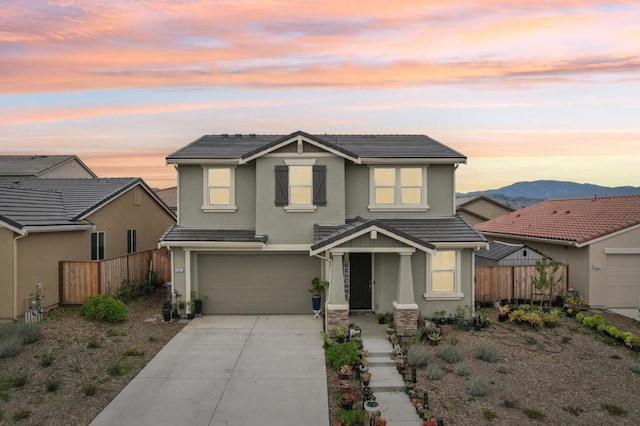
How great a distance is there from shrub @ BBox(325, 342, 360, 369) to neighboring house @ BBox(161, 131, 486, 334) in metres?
3.64

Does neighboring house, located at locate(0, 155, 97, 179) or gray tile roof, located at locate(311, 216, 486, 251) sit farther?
neighboring house, located at locate(0, 155, 97, 179)

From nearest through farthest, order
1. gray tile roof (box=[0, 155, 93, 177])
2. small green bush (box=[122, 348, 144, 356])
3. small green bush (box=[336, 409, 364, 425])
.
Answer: small green bush (box=[336, 409, 364, 425]) < small green bush (box=[122, 348, 144, 356]) < gray tile roof (box=[0, 155, 93, 177])

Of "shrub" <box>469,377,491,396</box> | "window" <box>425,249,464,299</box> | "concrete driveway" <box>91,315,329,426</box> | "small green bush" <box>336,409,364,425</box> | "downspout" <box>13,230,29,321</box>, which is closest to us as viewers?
"small green bush" <box>336,409,364,425</box>

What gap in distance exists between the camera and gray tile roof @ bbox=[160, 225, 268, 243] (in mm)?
15469

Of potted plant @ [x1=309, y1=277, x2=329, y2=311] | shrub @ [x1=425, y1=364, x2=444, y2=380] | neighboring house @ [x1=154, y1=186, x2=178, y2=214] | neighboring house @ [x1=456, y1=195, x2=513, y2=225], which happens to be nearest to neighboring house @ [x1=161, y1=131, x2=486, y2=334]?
potted plant @ [x1=309, y1=277, x2=329, y2=311]

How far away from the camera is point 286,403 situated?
9.13 metres

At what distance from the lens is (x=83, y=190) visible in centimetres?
2084

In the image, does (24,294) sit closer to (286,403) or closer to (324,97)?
(286,403)

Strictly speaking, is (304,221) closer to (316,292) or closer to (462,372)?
(316,292)

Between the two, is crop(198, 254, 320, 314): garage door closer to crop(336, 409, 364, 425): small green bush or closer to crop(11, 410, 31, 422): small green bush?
crop(11, 410, 31, 422): small green bush

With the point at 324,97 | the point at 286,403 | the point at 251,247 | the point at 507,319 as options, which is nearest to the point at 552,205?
the point at 507,319

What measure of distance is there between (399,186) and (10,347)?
1352 cm

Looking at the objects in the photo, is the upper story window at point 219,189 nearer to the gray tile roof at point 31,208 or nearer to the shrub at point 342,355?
the gray tile roof at point 31,208

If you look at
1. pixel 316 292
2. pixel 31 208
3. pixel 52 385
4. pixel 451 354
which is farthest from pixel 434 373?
pixel 31 208
